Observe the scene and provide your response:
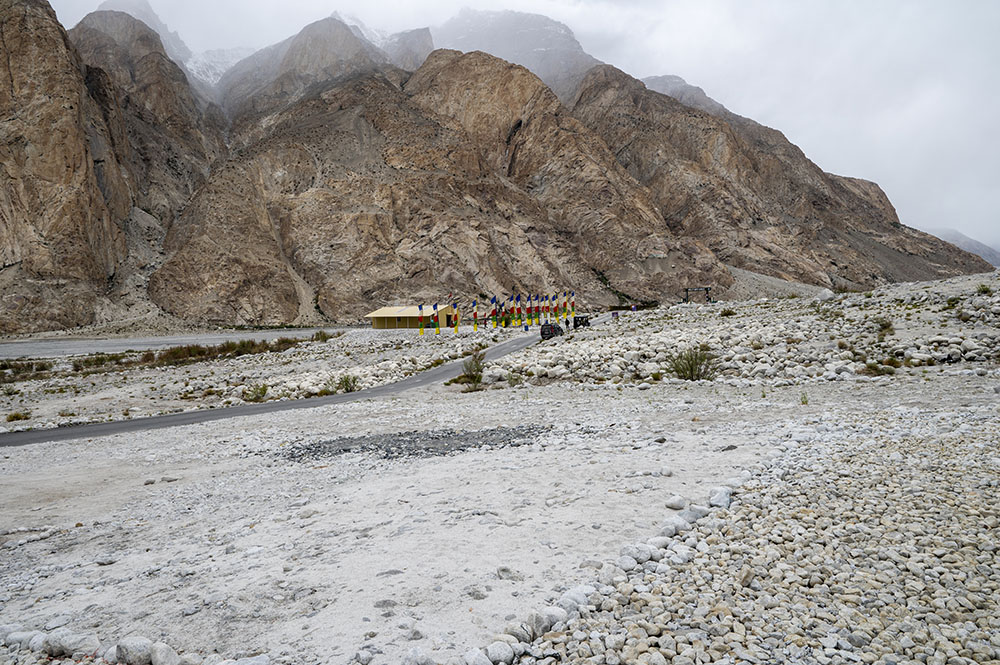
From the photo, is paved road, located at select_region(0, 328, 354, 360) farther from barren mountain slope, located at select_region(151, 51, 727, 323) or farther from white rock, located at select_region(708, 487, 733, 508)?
white rock, located at select_region(708, 487, 733, 508)

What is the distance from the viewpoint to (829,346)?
59.6ft

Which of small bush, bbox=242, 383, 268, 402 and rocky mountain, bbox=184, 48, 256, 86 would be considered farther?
rocky mountain, bbox=184, 48, 256, 86

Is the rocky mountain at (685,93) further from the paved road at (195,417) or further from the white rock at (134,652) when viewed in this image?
the white rock at (134,652)

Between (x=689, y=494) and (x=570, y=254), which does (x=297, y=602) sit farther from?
(x=570, y=254)

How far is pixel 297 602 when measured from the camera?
4039 millimetres

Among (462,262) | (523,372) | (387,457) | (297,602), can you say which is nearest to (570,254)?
(462,262)

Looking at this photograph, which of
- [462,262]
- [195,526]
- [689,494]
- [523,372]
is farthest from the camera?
[462,262]

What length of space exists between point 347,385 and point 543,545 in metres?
19.7

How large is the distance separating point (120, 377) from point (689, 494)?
33.3 metres

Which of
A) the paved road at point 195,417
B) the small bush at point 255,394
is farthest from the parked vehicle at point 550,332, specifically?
the small bush at point 255,394

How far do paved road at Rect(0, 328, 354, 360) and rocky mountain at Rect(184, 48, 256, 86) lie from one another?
115m

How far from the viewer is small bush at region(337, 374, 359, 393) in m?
22.9

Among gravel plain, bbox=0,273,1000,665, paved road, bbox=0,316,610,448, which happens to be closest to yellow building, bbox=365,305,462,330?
paved road, bbox=0,316,610,448

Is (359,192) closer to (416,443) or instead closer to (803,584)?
(416,443)
